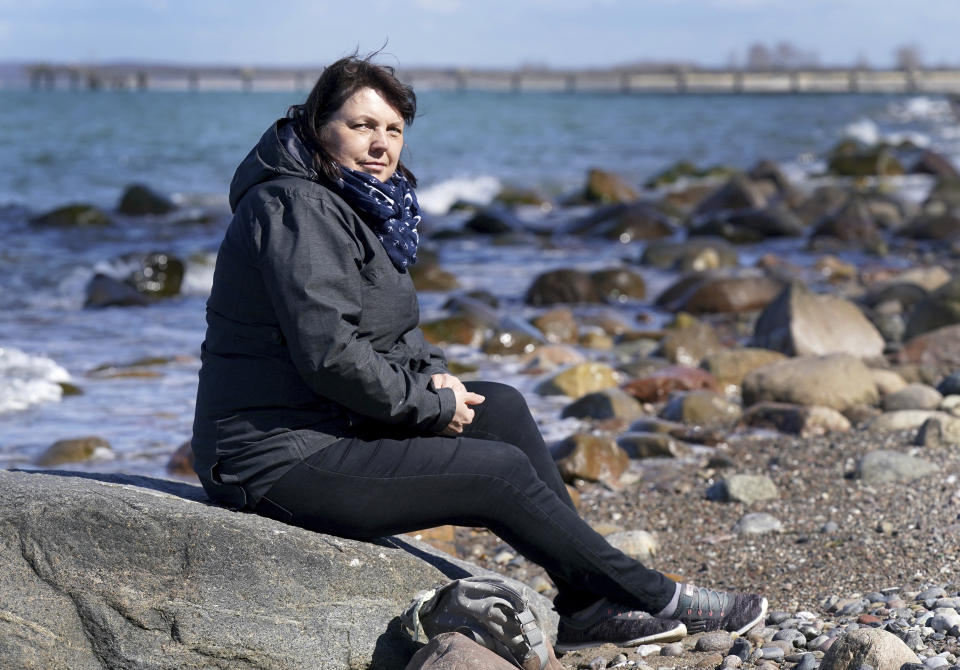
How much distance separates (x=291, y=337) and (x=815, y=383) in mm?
4762

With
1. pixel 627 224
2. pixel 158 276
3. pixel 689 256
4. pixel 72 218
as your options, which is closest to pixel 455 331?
pixel 158 276

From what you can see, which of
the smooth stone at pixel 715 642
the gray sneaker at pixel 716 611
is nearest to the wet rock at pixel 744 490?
the gray sneaker at pixel 716 611

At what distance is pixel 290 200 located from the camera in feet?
10.7

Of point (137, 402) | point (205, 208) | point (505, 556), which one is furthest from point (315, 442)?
point (205, 208)

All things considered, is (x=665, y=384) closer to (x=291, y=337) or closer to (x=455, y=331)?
(x=455, y=331)

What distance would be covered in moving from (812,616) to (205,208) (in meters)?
19.1

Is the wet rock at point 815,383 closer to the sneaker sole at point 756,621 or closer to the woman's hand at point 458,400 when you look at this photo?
the sneaker sole at point 756,621

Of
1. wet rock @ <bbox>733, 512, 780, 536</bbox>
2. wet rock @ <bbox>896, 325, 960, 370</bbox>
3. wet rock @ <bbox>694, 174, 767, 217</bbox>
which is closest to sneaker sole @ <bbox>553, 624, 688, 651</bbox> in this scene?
wet rock @ <bbox>733, 512, 780, 536</bbox>

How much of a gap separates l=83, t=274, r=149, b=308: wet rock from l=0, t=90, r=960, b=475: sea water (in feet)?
0.62

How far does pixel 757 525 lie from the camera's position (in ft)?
16.9

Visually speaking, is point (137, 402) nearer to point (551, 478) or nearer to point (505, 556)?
point (505, 556)

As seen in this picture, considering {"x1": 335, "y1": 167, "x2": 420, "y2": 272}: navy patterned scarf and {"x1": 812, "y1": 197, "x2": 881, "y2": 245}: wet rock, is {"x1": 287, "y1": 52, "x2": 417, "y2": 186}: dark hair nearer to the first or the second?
{"x1": 335, "y1": 167, "x2": 420, "y2": 272}: navy patterned scarf

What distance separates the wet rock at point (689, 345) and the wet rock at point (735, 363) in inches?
22.5

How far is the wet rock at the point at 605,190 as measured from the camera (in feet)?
73.5
